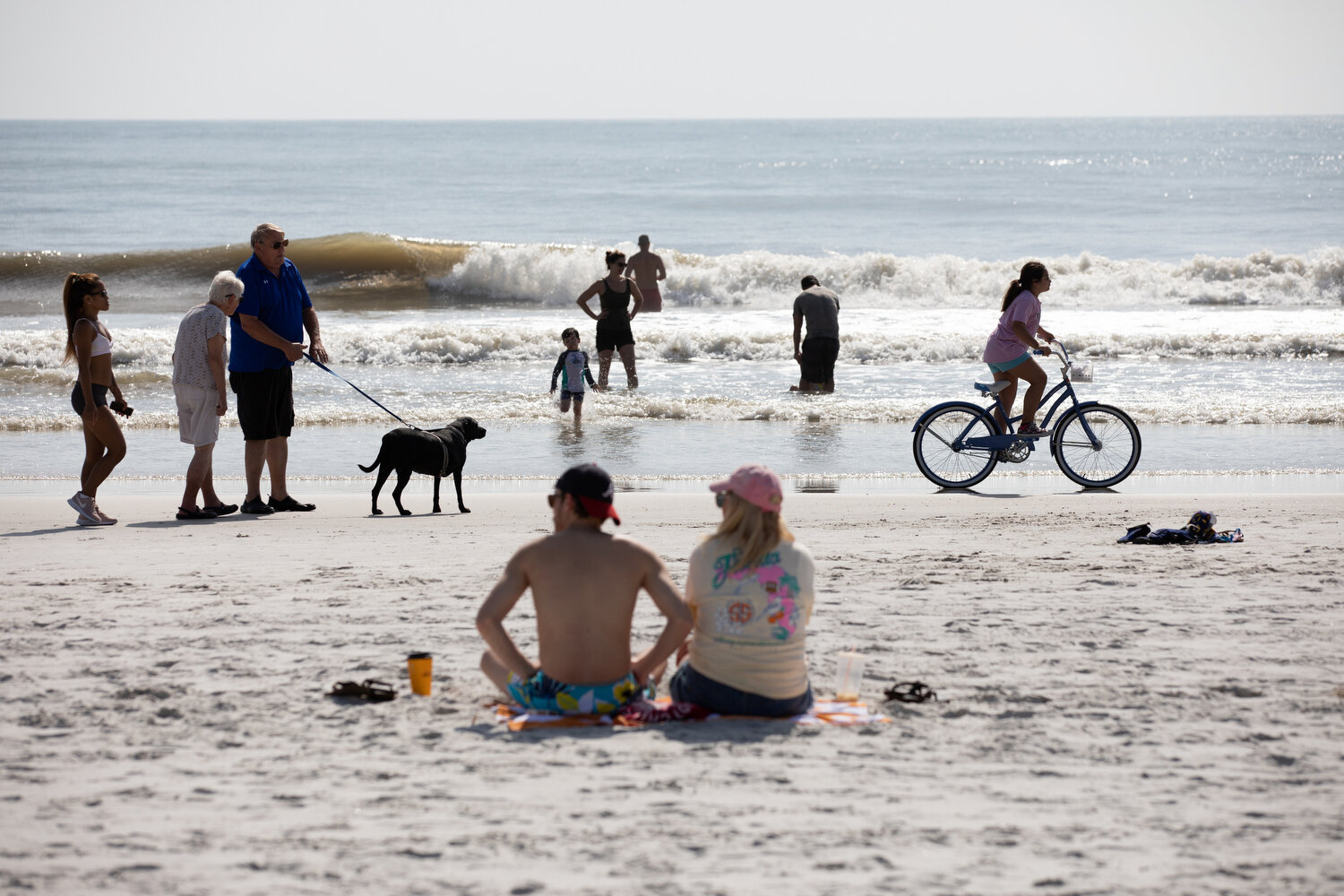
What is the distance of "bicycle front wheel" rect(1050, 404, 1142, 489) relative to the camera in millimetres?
9156

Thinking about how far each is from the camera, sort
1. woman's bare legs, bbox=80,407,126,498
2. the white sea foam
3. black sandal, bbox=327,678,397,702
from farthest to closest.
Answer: the white sea foam, woman's bare legs, bbox=80,407,126,498, black sandal, bbox=327,678,397,702

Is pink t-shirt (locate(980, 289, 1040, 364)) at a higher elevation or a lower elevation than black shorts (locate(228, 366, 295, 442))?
higher

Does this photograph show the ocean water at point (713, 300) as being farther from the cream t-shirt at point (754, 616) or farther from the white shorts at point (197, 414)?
the cream t-shirt at point (754, 616)

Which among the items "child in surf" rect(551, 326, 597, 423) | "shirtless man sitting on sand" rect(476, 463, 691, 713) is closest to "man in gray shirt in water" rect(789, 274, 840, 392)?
"child in surf" rect(551, 326, 597, 423)

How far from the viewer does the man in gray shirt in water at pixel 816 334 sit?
12.8m

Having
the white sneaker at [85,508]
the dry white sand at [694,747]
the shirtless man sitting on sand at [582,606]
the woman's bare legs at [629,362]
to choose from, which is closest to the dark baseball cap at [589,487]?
the shirtless man sitting on sand at [582,606]

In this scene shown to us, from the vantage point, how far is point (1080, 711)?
4.26 m

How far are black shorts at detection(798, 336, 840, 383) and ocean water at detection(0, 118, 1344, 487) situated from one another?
31cm

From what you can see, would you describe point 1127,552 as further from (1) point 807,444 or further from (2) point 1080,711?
(1) point 807,444

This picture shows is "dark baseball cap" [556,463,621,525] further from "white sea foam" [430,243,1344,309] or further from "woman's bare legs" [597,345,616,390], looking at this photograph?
"white sea foam" [430,243,1344,309]

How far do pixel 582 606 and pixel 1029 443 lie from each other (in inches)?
232

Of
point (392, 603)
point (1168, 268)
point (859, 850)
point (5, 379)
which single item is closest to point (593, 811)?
point (859, 850)

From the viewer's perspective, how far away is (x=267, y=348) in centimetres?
779

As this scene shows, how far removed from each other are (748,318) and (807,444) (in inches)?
437
